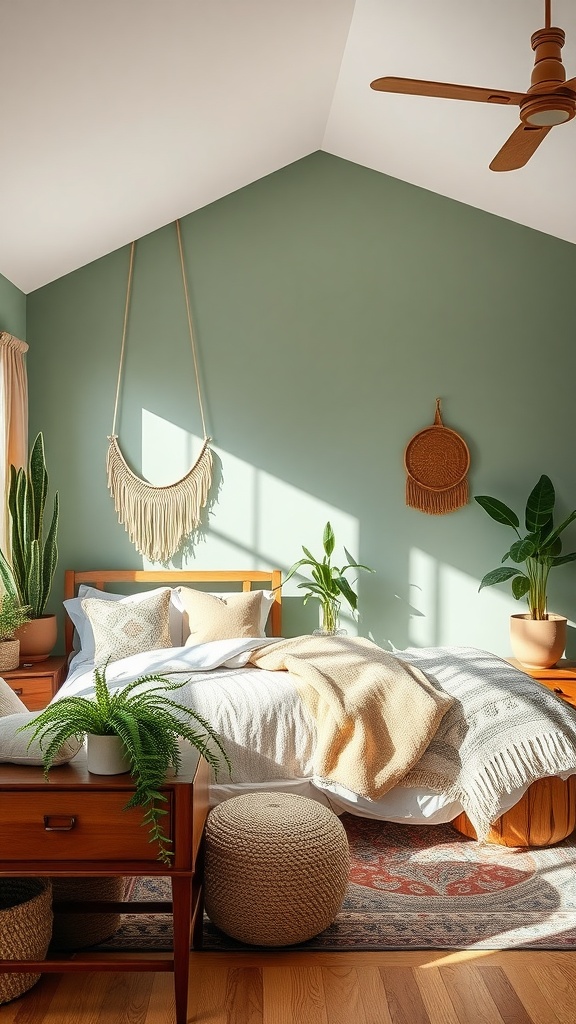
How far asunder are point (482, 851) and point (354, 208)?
357 cm

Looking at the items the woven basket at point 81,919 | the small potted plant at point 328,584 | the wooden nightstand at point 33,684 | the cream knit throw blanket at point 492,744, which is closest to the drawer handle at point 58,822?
the woven basket at point 81,919

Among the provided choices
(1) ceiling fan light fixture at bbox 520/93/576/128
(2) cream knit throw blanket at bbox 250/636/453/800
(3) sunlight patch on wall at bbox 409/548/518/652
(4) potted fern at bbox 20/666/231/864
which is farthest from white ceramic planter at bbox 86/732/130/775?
(3) sunlight patch on wall at bbox 409/548/518/652

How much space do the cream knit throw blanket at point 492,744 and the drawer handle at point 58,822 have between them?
5.23 ft

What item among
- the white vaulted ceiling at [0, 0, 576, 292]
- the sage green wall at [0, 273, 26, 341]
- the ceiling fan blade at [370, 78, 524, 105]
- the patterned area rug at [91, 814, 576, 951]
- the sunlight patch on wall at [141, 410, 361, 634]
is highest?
the white vaulted ceiling at [0, 0, 576, 292]

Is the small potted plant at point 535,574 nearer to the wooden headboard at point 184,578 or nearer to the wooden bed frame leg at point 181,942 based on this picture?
the wooden headboard at point 184,578

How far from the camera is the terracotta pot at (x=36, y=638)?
438 cm

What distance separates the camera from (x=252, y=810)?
275 centimetres

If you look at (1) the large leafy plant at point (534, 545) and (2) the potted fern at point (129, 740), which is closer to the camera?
(2) the potted fern at point (129, 740)

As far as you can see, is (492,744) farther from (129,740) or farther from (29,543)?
(29,543)

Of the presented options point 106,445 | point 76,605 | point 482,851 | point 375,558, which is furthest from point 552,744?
point 106,445

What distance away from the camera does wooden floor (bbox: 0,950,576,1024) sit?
7.43 feet

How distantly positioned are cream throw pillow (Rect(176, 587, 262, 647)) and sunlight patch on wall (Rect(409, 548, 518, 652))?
1021 millimetres

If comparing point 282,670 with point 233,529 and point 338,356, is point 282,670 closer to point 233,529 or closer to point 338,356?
point 233,529

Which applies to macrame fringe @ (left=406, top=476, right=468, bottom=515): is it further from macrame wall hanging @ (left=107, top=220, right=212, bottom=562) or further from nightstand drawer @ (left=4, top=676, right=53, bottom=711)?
nightstand drawer @ (left=4, top=676, right=53, bottom=711)
